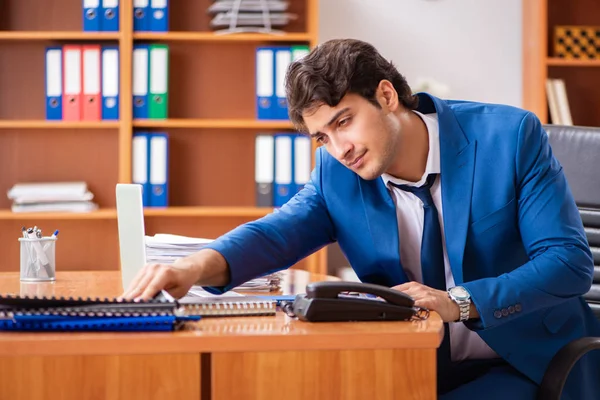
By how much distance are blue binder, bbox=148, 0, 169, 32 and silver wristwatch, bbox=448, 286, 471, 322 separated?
2.60m

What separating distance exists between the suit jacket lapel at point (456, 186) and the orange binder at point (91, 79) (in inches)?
91.5

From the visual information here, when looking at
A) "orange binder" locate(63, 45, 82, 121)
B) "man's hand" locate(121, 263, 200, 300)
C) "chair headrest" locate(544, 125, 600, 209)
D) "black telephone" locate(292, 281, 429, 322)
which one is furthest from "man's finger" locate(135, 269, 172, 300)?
"orange binder" locate(63, 45, 82, 121)

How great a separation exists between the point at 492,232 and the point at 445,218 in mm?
97

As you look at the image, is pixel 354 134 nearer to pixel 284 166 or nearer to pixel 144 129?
pixel 284 166

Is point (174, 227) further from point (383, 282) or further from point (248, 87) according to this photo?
point (383, 282)

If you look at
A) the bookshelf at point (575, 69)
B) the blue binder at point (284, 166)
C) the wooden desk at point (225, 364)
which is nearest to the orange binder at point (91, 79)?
the blue binder at point (284, 166)

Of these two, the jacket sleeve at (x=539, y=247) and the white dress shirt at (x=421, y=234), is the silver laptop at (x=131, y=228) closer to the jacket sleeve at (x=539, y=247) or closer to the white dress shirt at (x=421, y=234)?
the white dress shirt at (x=421, y=234)

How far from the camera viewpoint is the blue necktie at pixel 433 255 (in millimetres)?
1669

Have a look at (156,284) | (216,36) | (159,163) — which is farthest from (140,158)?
(156,284)

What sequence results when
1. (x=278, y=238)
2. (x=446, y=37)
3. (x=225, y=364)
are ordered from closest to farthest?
(x=225, y=364), (x=278, y=238), (x=446, y=37)

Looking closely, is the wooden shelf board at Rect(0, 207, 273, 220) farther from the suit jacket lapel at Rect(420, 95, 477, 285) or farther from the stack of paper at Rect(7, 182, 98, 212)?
the suit jacket lapel at Rect(420, 95, 477, 285)

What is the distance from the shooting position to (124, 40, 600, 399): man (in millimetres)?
1609

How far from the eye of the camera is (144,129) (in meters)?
3.94

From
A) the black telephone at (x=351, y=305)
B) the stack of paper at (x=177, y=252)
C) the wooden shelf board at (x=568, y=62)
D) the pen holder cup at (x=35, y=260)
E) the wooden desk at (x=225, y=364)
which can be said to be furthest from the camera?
the wooden shelf board at (x=568, y=62)
